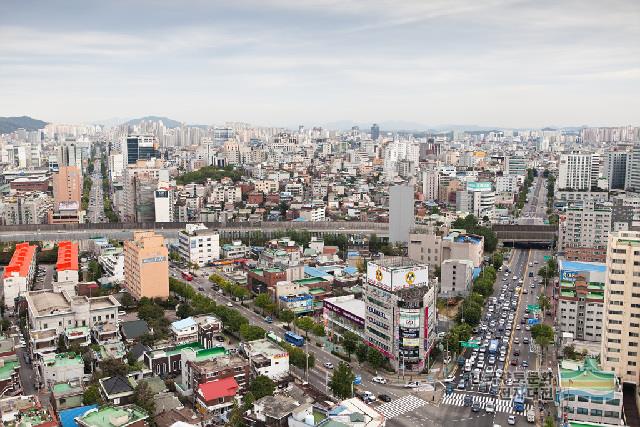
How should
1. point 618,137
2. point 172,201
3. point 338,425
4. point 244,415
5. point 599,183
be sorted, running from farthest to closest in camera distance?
point 618,137, point 599,183, point 172,201, point 244,415, point 338,425

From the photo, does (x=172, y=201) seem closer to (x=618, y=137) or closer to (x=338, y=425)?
(x=338, y=425)

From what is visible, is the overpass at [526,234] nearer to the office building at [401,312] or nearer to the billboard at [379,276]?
the office building at [401,312]

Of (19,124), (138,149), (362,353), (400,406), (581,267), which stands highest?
(19,124)

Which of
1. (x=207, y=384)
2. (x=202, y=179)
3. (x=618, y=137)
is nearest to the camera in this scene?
(x=207, y=384)

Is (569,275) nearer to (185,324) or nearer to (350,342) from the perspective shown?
(350,342)

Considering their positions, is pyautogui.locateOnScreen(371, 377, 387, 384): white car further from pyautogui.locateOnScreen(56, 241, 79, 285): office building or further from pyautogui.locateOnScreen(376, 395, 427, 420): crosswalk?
pyautogui.locateOnScreen(56, 241, 79, 285): office building

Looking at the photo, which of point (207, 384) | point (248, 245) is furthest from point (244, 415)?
point (248, 245)

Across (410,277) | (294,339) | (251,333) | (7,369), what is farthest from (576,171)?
(7,369)

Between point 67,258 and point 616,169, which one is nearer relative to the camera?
point 67,258
